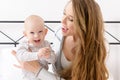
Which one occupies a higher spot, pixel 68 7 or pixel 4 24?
pixel 68 7

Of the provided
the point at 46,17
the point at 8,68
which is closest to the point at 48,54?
the point at 8,68

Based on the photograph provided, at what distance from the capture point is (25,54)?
134 cm

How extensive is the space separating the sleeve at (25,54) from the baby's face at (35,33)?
6 cm

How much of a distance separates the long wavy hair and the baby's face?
200 mm

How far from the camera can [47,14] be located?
2412 millimetres

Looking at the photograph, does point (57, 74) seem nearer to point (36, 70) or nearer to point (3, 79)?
point (36, 70)

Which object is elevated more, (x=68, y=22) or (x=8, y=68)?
(x=68, y=22)

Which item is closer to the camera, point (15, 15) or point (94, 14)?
point (94, 14)

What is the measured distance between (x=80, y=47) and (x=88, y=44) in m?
0.04

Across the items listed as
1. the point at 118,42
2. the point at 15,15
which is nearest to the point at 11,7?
the point at 15,15

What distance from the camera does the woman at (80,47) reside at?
51.9 inches

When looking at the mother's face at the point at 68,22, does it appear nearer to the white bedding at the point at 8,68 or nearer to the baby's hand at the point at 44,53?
the baby's hand at the point at 44,53

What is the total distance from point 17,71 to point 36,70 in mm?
742

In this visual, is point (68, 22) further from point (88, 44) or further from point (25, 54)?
point (25, 54)
